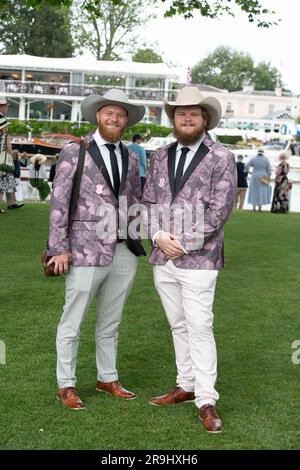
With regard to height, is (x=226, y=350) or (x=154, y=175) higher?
(x=154, y=175)

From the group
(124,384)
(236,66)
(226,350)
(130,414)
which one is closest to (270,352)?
(226,350)

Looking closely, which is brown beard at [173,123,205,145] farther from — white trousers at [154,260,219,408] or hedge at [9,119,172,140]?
hedge at [9,119,172,140]

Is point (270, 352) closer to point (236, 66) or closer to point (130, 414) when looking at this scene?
point (130, 414)

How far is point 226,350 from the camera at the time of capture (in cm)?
650

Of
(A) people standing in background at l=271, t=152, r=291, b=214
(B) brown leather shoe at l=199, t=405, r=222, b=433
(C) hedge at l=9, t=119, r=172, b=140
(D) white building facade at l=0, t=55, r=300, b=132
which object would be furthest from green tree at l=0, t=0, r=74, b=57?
(B) brown leather shoe at l=199, t=405, r=222, b=433

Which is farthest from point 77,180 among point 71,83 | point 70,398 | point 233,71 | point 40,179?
point 233,71

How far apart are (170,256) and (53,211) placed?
78cm

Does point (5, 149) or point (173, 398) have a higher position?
point (5, 149)

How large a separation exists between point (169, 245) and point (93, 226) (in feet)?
1.67

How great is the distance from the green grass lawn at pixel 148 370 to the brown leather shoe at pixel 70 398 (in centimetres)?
4

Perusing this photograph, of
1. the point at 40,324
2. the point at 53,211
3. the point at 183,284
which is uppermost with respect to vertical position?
the point at 53,211

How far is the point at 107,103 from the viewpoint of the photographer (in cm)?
496

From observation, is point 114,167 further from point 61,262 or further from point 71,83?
point 71,83

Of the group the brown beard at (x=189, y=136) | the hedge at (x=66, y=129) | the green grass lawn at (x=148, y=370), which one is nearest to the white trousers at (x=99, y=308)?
the green grass lawn at (x=148, y=370)
